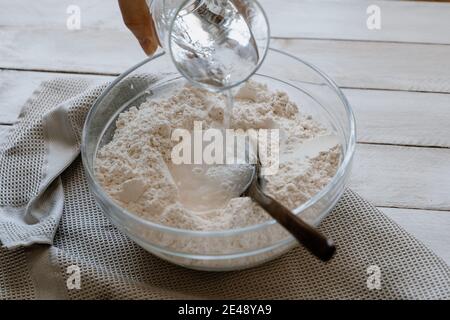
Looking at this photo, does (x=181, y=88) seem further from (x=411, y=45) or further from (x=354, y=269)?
(x=411, y=45)

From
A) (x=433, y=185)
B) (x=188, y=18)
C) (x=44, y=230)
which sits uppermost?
(x=188, y=18)

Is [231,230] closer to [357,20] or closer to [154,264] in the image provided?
[154,264]

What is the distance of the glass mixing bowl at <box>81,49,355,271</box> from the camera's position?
952 mm

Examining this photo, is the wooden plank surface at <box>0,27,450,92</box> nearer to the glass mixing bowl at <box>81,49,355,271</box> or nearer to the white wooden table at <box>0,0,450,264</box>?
the white wooden table at <box>0,0,450,264</box>

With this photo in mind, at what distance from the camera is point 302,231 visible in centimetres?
89

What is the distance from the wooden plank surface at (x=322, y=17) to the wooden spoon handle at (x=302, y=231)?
30.2 inches

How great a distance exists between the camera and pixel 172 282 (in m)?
1.06

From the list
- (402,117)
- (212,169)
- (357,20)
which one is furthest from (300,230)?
(357,20)

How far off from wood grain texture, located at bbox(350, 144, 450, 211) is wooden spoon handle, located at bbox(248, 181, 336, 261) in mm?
355
